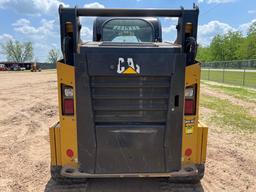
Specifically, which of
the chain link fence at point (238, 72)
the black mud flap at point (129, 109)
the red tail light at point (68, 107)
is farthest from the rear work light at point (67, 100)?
the chain link fence at point (238, 72)

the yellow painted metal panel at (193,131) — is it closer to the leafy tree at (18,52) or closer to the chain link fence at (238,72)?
the chain link fence at (238,72)

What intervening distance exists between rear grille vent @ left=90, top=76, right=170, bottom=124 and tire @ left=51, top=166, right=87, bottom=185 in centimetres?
94

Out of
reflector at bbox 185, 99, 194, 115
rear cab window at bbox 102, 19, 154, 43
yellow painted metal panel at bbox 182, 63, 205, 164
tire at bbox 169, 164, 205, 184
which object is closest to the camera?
yellow painted metal panel at bbox 182, 63, 205, 164

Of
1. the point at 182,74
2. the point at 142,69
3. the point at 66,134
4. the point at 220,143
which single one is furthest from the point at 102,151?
the point at 220,143

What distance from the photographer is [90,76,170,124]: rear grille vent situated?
10.1 ft

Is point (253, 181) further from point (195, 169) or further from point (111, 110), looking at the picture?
point (111, 110)

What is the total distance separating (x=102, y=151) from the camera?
3.19 m

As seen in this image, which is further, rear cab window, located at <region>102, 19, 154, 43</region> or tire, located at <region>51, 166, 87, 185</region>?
rear cab window, located at <region>102, 19, 154, 43</region>

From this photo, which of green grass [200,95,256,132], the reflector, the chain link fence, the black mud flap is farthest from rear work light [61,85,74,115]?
the chain link fence

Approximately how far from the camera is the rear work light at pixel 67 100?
3.13 m

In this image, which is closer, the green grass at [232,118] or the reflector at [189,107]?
the reflector at [189,107]

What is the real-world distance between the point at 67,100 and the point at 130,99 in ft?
2.39

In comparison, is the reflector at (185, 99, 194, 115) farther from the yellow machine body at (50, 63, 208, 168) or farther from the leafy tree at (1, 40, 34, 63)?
the leafy tree at (1, 40, 34, 63)

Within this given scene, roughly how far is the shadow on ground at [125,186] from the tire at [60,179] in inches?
2.1
